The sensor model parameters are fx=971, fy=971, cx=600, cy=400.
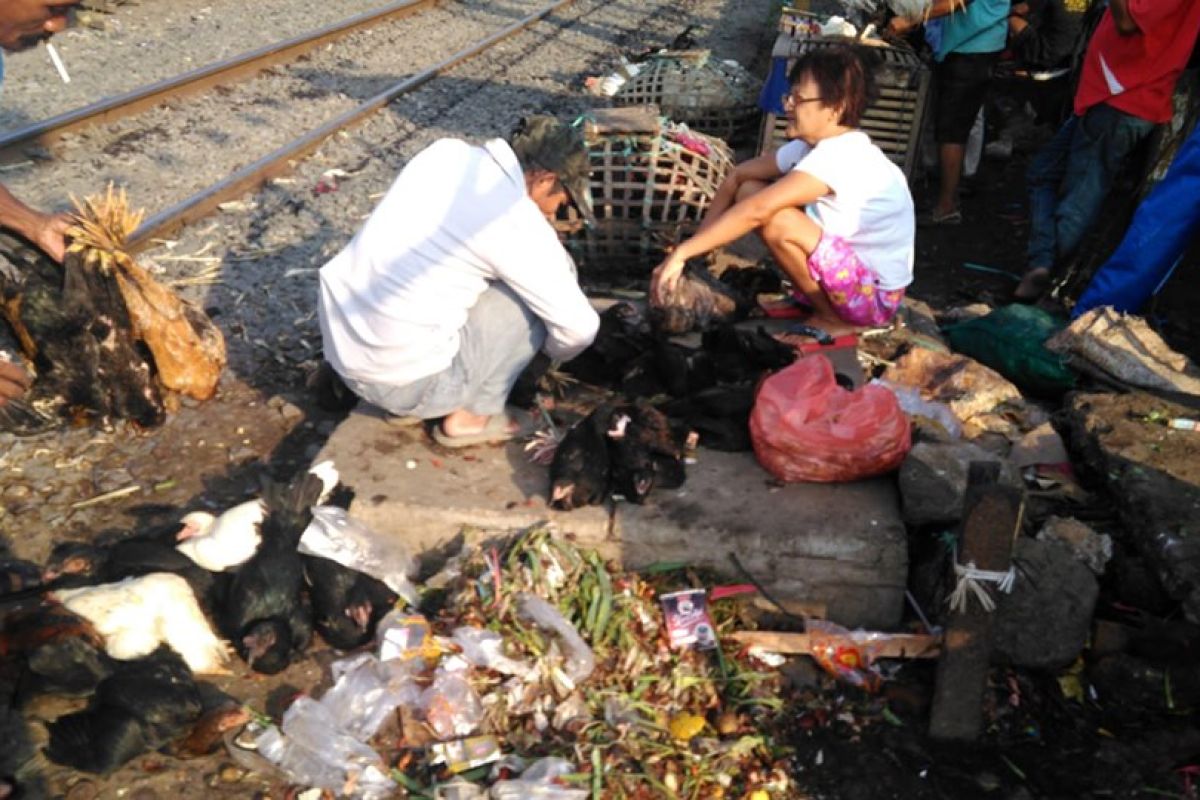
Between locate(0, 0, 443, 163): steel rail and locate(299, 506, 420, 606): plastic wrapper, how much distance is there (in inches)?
200

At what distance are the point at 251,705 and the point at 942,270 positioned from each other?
17.2 feet

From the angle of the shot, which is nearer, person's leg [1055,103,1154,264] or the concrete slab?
the concrete slab

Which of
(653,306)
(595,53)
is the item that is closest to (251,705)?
(653,306)

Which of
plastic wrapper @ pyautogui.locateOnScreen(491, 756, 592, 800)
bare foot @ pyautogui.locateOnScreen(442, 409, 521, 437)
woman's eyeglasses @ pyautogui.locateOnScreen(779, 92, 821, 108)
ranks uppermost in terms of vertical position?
woman's eyeglasses @ pyautogui.locateOnScreen(779, 92, 821, 108)

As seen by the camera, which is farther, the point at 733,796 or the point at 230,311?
the point at 230,311

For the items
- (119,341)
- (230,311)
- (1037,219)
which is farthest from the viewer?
(1037,219)

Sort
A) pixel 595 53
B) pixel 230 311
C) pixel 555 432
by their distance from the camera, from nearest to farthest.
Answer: pixel 555 432
pixel 230 311
pixel 595 53

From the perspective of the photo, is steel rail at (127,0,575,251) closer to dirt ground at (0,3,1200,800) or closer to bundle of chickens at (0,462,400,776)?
dirt ground at (0,3,1200,800)

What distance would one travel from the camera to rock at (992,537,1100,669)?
3.22 metres

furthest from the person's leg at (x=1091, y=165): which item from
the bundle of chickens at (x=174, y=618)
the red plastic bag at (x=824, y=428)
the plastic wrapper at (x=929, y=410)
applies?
the bundle of chickens at (x=174, y=618)

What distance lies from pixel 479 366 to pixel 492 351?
8cm

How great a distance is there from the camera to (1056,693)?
3.21m

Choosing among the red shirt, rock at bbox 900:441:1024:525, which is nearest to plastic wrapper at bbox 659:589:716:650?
rock at bbox 900:441:1024:525

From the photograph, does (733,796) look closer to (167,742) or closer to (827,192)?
(167,742)
